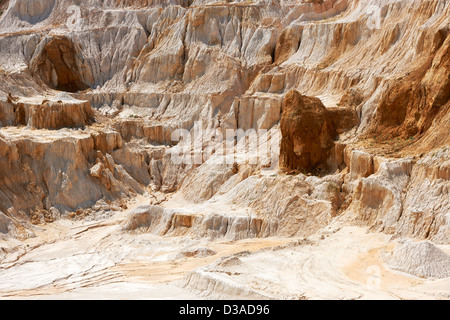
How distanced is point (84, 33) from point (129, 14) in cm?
377

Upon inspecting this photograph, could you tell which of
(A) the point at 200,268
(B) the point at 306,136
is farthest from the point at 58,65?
(A) the point at 200,268

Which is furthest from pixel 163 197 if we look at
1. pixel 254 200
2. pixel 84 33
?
pixel 84 33

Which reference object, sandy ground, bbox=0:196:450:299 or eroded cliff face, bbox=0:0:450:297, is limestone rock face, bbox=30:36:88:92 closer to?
eroded cliff face, bbox=0:0:450:297

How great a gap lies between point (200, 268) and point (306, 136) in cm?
1092

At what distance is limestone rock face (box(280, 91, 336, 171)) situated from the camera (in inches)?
1048

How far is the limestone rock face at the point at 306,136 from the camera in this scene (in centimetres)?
2662

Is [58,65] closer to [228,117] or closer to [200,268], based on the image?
[228,117]

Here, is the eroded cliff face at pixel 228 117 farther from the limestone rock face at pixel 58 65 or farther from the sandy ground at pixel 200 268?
the sandy ground at pixel 200 268

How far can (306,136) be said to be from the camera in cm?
2659

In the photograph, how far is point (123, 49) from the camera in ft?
144

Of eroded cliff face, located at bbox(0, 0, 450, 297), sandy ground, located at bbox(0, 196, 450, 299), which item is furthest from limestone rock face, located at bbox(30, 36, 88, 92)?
sandy ground, located at bbox(0, 196, 450, 299)

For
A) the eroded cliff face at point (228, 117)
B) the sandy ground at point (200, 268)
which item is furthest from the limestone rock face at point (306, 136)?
the sandy ground at point (200, 268)

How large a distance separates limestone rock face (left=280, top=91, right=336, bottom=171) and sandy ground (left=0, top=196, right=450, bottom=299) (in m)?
4.69

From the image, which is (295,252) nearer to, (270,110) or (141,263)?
(141,263)
